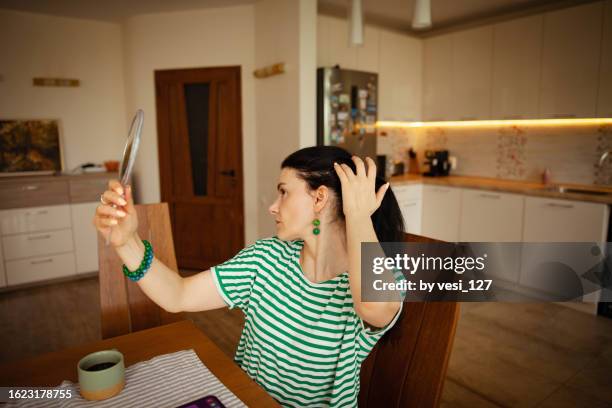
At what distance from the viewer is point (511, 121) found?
13.3 ft

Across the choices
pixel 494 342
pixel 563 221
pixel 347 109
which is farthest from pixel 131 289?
pixel 563 221

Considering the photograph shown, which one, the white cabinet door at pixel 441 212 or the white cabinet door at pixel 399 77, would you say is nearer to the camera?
the white cabinet door at pixel 441 212

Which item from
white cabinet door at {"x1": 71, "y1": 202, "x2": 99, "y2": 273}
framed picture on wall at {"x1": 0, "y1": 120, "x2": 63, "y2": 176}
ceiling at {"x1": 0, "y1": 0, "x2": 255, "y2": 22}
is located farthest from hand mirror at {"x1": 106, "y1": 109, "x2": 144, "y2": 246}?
framed picture on wall at {"x1": 0, "y1": 120, "x2": 63, "y2": 176}

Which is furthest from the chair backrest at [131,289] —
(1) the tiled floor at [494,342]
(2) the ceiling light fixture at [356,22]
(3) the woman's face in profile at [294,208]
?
(2) the ceiling light fixture at [356,22]

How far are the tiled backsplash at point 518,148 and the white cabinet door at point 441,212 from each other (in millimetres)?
665

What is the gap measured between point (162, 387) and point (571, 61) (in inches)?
151

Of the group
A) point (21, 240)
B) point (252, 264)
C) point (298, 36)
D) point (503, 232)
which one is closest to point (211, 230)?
point (21, 240)

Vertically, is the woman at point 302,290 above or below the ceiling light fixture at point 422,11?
below

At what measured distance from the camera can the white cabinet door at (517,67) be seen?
3.59 metres

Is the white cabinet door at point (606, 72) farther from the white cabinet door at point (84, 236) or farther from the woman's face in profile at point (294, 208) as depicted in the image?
the white cabinet door at point (84, 236)

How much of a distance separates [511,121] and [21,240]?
478cm

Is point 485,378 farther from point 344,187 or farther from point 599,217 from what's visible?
point 344,187

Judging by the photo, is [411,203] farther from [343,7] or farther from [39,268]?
[39,268]

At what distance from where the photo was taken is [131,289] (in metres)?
A: 1.45
